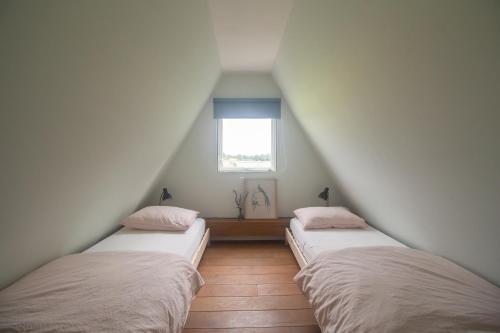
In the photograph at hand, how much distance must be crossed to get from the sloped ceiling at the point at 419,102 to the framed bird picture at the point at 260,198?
139cm

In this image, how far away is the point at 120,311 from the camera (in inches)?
38.8

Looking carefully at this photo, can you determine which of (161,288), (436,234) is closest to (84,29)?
(161,288)

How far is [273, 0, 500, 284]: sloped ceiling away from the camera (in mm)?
801

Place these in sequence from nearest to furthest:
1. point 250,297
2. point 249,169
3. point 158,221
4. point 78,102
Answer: point 78,102
point 250,297
point 158,221
point 249,169

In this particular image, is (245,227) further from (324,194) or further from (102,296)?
(102,296)

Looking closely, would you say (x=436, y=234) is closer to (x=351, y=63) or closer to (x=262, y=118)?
(x=351, y=63)

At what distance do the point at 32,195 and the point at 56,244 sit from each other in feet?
2.13

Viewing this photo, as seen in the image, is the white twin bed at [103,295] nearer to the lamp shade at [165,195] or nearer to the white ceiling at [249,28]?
the lamp shade at [165,195]

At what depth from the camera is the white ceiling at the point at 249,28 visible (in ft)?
4.93

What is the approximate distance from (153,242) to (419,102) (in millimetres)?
2220

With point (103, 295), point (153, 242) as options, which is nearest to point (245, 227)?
point (153, 242)

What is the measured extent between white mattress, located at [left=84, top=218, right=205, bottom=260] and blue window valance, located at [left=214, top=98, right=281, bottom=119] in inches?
65.2

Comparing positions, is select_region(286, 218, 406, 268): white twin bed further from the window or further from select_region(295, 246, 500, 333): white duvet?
the window

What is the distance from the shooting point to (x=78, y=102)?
0.99m
